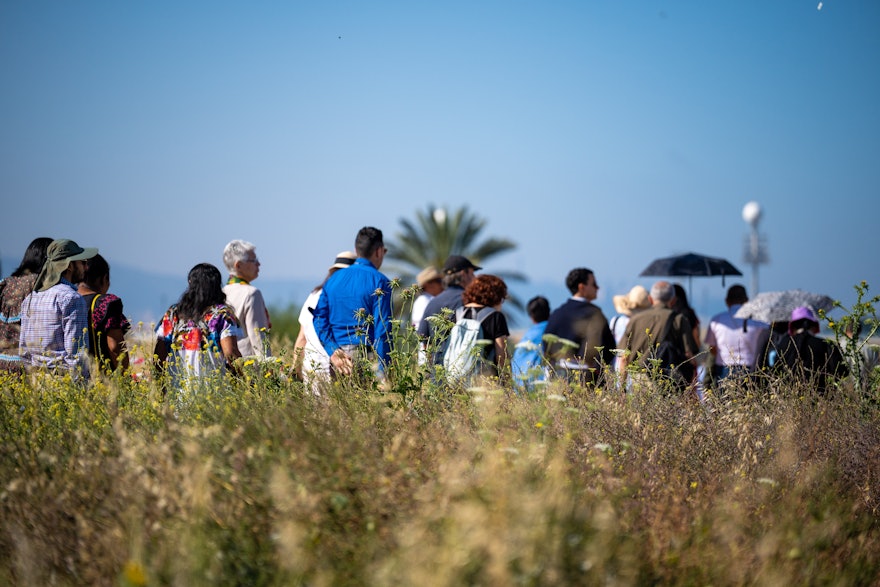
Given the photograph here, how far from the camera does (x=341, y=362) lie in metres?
5.99

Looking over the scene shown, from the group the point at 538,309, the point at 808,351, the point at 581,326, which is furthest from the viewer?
the point at 538,309

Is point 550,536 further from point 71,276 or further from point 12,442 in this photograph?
point 71,276

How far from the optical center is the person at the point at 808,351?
652 centimetres

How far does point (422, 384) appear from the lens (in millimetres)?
4949

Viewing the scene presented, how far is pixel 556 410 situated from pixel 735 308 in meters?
6.29

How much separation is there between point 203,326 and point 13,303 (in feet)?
4.12

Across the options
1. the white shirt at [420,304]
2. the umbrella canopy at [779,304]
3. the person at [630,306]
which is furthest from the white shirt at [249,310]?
the umbrella canopy at [779,304]

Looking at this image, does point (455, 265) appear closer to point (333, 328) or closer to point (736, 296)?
point (333, 328)

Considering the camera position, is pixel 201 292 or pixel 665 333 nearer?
pixel 201 292

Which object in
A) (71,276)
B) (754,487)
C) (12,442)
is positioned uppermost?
(71,276)

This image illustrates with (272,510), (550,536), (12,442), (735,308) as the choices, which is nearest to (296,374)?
(12,442)

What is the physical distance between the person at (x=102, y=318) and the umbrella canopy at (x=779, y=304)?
6.32 meters

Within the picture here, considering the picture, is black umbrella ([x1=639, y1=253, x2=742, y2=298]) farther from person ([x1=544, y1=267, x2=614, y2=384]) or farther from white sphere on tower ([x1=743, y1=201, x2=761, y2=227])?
white sphere on tower ([x1=743, y1=201, x2=761, y2=227])

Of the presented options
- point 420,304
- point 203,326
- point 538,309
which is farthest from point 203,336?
point 538,309
